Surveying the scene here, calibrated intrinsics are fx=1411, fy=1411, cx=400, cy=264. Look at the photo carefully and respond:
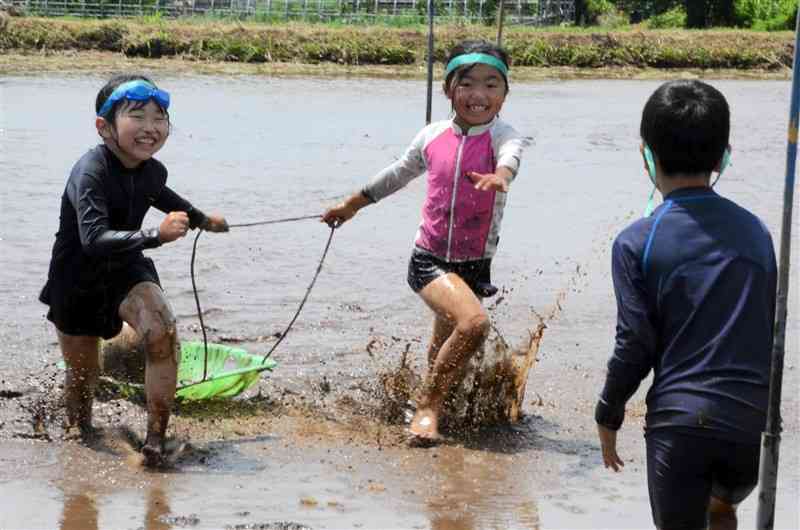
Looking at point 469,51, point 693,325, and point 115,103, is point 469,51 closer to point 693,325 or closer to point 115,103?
point 115,103

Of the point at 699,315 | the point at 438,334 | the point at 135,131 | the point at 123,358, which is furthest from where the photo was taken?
the point at 123,358

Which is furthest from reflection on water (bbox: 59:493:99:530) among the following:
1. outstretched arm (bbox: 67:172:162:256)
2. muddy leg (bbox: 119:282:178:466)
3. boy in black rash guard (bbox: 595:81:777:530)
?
boy in black rash guard (bbox: 595:81:777:530)

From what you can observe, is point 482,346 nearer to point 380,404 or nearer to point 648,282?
point 380,404

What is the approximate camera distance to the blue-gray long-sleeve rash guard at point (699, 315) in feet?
11.0

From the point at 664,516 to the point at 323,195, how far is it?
950cm

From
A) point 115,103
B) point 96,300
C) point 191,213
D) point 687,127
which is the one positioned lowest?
point 96,300

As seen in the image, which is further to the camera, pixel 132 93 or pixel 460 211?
pixel 460 211

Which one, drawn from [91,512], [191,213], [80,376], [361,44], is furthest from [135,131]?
[361,44]

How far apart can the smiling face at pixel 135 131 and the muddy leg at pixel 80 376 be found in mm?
753

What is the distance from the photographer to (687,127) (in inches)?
135

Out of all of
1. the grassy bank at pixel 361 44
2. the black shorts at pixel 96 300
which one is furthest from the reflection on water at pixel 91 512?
the grassy bank at pixel 361 44

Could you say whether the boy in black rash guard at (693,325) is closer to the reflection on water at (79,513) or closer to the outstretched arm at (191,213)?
the reflection on water at (79,513)

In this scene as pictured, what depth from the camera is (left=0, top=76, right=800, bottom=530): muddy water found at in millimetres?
5066

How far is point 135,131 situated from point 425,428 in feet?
5.58
